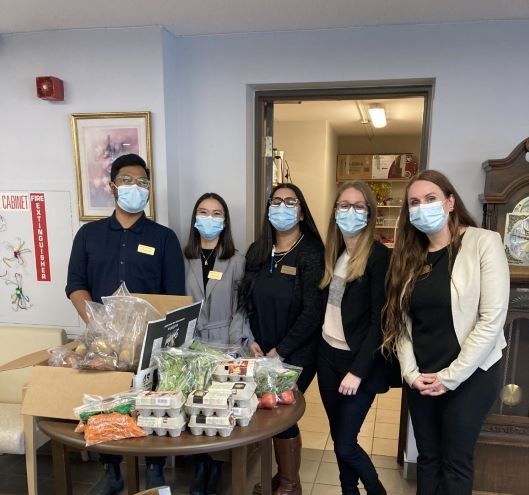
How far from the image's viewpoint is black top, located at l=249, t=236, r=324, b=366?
1895 millimetres

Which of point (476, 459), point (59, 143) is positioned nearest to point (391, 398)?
point (476, 459)

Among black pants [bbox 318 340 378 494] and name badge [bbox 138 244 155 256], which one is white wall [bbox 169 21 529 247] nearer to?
name badge [bbox 138 244 155 256]

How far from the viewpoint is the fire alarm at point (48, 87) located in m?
2.28

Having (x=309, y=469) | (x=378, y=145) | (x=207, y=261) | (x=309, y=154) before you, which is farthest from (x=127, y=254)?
(x=378, y=145)

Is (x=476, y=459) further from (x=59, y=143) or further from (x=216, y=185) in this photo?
(x=59, y=143)

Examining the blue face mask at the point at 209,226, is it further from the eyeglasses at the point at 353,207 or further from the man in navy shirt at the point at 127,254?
the eyeglasses at the point at 353,207

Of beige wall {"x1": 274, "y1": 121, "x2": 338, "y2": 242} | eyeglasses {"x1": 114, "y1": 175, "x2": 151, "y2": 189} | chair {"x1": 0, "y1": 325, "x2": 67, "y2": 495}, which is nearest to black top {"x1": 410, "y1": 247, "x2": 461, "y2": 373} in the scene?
eyeglasses {"x1": 114, "y1": 175, "x2": 151, "y2": 189}

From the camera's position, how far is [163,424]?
4.01ft

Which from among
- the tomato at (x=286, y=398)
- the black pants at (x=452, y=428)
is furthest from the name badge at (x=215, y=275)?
the black pants at (x=452, y=428)

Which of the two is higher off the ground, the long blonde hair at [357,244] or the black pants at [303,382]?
the long blonde hair at [357,244]

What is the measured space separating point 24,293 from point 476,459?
2.60m

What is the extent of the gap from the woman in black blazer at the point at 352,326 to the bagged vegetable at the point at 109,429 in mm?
857

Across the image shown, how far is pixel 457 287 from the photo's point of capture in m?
Answer: 1.56

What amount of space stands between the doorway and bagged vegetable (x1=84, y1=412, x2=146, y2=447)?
1535mm
